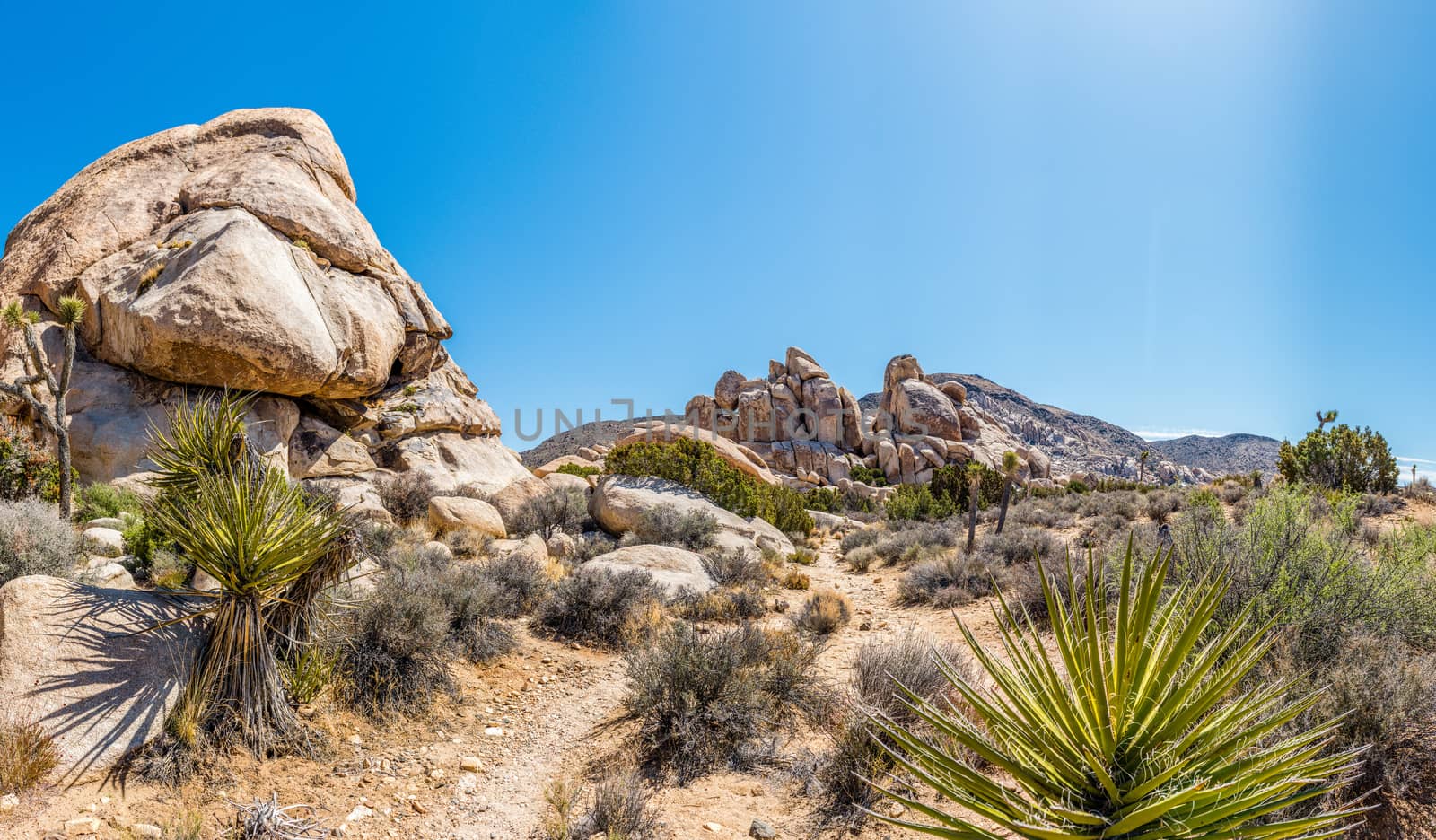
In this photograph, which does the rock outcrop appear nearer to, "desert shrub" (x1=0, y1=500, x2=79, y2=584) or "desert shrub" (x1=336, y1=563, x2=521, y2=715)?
"desert shrub" (x1=0, y1=500, x2=79, y2=584)

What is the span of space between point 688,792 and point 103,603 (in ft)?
14.4

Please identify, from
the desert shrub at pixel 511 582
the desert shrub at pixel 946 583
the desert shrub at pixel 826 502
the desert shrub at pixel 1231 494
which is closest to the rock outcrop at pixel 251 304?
the desert shrub at pixel 511 582

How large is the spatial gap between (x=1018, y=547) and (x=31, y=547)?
525 inches

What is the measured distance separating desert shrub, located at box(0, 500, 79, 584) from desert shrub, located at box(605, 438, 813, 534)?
10404mm

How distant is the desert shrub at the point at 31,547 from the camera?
5.24m

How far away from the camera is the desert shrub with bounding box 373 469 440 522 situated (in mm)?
14078

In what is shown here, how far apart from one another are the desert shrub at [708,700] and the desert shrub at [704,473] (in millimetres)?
10110

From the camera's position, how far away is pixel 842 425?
139ft

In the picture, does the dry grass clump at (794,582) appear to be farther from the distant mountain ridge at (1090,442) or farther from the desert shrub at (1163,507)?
the distant mountain ridge at (1090,442)

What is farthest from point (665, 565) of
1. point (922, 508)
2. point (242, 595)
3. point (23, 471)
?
point (922, 508)

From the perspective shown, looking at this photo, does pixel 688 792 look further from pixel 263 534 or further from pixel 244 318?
pixel 244 318

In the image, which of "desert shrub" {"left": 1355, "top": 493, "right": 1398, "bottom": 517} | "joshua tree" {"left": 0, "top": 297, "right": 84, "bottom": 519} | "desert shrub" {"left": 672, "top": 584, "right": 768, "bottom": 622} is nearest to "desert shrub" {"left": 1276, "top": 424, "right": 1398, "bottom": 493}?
"desert shrub" {"left": 1355, "top": 493, "right": 1398, "bottom": 517}

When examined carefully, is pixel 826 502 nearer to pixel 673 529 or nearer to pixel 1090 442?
pixel 673 529

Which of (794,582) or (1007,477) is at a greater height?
(1007,477)
